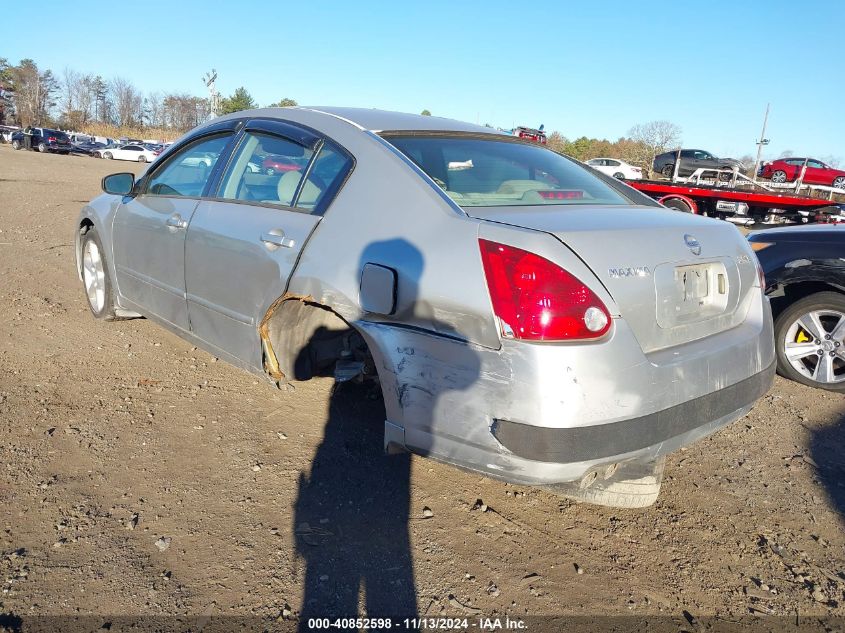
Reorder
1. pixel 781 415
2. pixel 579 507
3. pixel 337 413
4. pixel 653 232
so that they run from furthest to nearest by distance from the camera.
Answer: pixel 781 415 → pixel 337 413 → pixel 579 507 → pixel 653 232

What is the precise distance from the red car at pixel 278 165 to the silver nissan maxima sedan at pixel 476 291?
14 millimetres

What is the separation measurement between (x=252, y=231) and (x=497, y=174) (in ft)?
3.86

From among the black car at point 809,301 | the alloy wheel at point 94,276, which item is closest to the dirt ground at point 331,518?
the black car at point 809,301

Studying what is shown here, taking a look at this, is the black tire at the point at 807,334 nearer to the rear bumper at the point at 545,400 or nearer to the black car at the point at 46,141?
the rear bumper at the point at 545,400

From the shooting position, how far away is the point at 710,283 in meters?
2.54

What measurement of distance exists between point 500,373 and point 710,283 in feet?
3.38

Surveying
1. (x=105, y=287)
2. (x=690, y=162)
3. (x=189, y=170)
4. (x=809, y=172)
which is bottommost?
(x=105, y=287)

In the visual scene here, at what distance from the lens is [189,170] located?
3844mm

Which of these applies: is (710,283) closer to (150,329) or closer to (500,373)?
(500,373)

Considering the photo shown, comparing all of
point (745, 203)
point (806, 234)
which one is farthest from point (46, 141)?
point (806, 234)

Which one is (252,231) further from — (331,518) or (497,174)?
(331,518)

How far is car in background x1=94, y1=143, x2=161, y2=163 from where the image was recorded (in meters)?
44.1

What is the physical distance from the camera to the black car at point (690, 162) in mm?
21141

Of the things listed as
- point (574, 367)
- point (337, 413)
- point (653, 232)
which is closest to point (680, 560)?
Result: point (574, 367)
